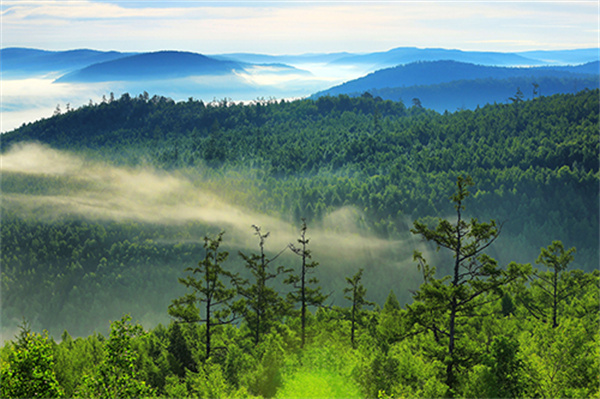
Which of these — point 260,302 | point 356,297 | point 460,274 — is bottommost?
point 356,297

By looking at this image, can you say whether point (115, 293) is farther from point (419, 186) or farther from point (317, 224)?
point (419, 186)

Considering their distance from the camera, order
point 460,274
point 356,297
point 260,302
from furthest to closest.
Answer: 1. point 356,297
2. point 260,302
3. point 460,274

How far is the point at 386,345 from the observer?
38.8 metres

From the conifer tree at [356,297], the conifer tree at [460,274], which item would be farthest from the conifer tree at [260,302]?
the conifer tree at [460,274]

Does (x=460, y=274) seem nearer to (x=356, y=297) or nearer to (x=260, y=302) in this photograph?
(x=260, y=302)

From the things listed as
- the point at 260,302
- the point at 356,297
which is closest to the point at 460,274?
the point at 260,302

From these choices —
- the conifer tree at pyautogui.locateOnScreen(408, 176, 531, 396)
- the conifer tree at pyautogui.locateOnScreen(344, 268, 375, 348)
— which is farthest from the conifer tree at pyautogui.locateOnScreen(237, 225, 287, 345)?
the conifer tree at pyautogui.locateOnScreen(408, 176, 531, 396)

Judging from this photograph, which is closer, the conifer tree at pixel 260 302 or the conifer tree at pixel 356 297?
the conifer tree at pixel 260 302

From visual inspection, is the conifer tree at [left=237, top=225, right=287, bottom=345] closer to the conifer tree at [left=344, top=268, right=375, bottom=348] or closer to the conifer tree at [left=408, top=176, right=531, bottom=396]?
the conifer tree at [left=344, top=268, right=375, bottom=348]

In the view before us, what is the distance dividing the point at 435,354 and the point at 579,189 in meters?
169

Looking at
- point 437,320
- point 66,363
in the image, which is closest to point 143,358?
point 66,363

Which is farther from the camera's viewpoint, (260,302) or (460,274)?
(260,302)

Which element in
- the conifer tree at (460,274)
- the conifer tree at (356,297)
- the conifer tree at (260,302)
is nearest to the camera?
the conifer tree at (460,274)

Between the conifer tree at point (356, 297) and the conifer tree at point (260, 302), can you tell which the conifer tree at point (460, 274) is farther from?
the conifer tree at point (356, 297)
